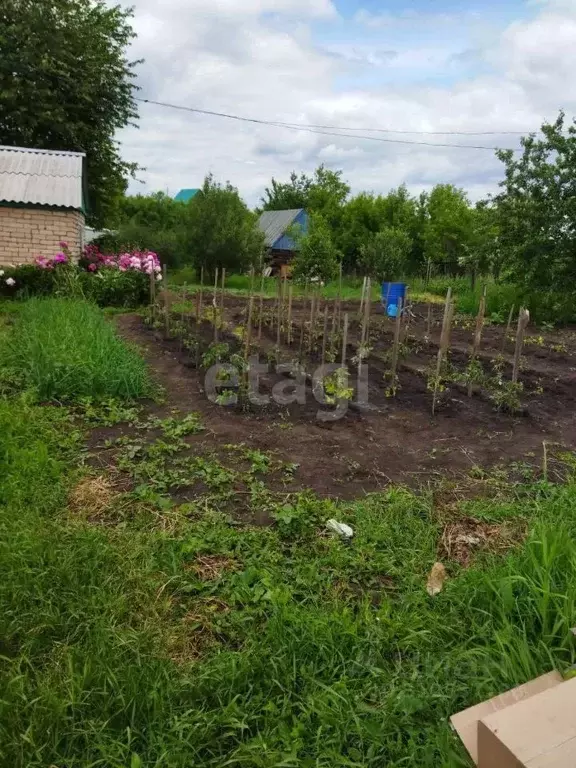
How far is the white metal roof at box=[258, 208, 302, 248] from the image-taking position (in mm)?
28844

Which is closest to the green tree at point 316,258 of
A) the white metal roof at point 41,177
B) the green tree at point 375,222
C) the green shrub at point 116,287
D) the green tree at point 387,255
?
the green tree at point 387,255

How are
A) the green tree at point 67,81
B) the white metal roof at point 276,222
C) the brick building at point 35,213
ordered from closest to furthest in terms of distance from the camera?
the brick building at point 35,213 < the green tree at point 67,81 < the white metal roof at point 276,222

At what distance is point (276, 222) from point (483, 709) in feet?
103

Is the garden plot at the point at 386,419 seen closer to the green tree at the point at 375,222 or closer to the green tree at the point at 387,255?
the green tree at the point at 387,255

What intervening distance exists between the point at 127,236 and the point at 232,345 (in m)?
13.8

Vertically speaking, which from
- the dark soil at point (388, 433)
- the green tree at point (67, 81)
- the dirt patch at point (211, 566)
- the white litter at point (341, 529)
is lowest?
the dirt patch at point (211, 566)

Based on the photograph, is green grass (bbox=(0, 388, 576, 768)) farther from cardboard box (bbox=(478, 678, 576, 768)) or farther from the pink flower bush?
the pink flower bush

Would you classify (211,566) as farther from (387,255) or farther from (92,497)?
(387,255)

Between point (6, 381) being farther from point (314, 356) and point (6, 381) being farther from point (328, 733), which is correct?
point (328, 733)

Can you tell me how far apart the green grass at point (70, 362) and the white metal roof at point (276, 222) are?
23.5 meters

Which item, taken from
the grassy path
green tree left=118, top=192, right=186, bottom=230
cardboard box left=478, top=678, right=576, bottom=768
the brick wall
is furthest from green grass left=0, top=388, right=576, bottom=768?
green tree left=118, top=192, right=186, bottom=230

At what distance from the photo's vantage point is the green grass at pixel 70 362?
4570mm

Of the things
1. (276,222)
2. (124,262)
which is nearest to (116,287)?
(124,262)

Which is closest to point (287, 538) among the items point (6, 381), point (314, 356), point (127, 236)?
point (6, 381)
